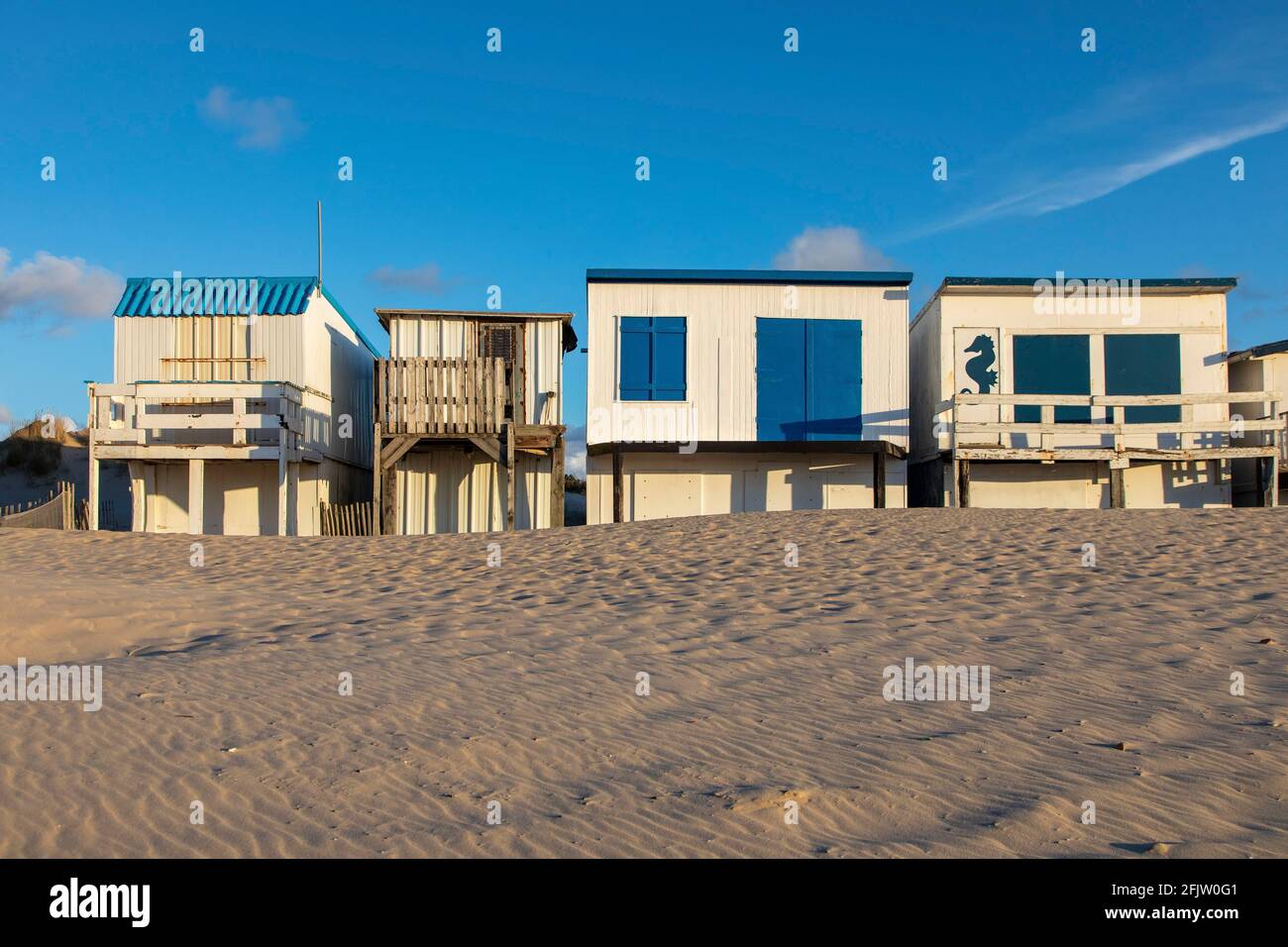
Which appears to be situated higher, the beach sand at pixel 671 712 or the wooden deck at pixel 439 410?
the wooden deck at pixel 439 410

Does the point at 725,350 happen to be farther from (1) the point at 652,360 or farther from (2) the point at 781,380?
(1) the point at 652,360

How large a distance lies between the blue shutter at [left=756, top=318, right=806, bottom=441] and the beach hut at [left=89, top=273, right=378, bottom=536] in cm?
934

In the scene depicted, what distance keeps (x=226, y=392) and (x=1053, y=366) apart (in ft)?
53.9

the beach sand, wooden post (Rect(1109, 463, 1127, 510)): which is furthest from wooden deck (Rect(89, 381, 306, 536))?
wooden post (Rect(1109, 463, 1127, 510))

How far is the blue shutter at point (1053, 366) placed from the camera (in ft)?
65.3

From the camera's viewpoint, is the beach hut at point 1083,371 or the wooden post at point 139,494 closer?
the beach hut at point 1083,371

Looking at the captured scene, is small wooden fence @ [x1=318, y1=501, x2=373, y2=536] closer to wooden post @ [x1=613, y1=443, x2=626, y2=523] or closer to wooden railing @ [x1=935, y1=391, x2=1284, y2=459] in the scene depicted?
wooden post @ [x1=613, y1=443, x2=626, y2=523]

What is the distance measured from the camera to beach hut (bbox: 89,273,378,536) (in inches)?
746

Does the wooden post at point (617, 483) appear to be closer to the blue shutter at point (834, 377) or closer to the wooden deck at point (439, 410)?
the wooden deck at point (439, 410)

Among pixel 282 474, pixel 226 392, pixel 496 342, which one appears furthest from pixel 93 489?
pixel 496 342

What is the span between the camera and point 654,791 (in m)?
4.87

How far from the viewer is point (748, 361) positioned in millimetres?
19844

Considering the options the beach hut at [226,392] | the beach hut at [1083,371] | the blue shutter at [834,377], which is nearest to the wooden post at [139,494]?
the beach hut at [226,392]

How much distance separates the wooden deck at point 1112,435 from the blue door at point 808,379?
187 centimetres
